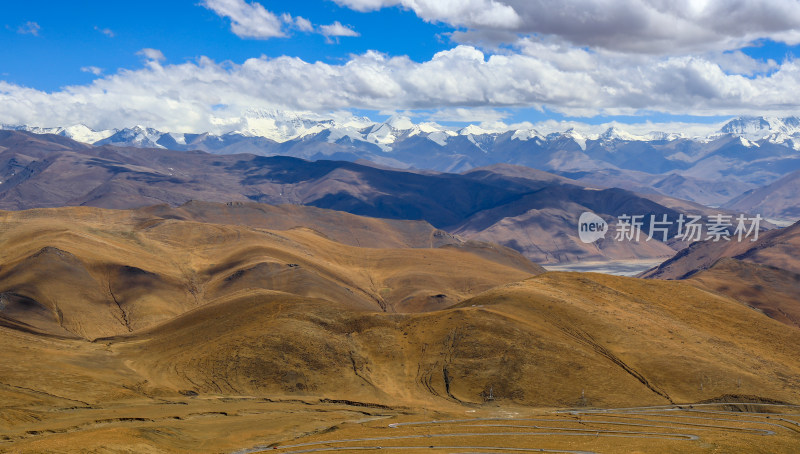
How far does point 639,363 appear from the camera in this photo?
108438 millimetres

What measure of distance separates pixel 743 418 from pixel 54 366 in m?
94.2

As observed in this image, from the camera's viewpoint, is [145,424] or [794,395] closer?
[145,424]

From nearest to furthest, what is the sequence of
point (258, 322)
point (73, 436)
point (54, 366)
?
point (73, 436), point (54, 366), point (258, 322)

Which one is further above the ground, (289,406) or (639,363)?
(639,363)

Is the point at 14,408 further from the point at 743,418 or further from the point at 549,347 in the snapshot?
the point at 743,418

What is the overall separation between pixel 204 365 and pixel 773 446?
78.3 m

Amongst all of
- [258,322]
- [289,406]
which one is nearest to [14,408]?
[289,406]

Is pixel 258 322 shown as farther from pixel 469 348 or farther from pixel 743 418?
pixel 743 418

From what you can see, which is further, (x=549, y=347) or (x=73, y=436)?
(x=549, y=347)

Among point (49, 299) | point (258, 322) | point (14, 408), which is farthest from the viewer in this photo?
point (49, 299)

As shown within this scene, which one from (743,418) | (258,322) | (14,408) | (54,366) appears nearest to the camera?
(14,408)

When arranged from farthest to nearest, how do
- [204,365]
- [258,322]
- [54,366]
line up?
[258,322]
[204,365]
[54,366]

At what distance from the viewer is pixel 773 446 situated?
224 ft

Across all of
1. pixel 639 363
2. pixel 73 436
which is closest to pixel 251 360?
pixel 73 436
